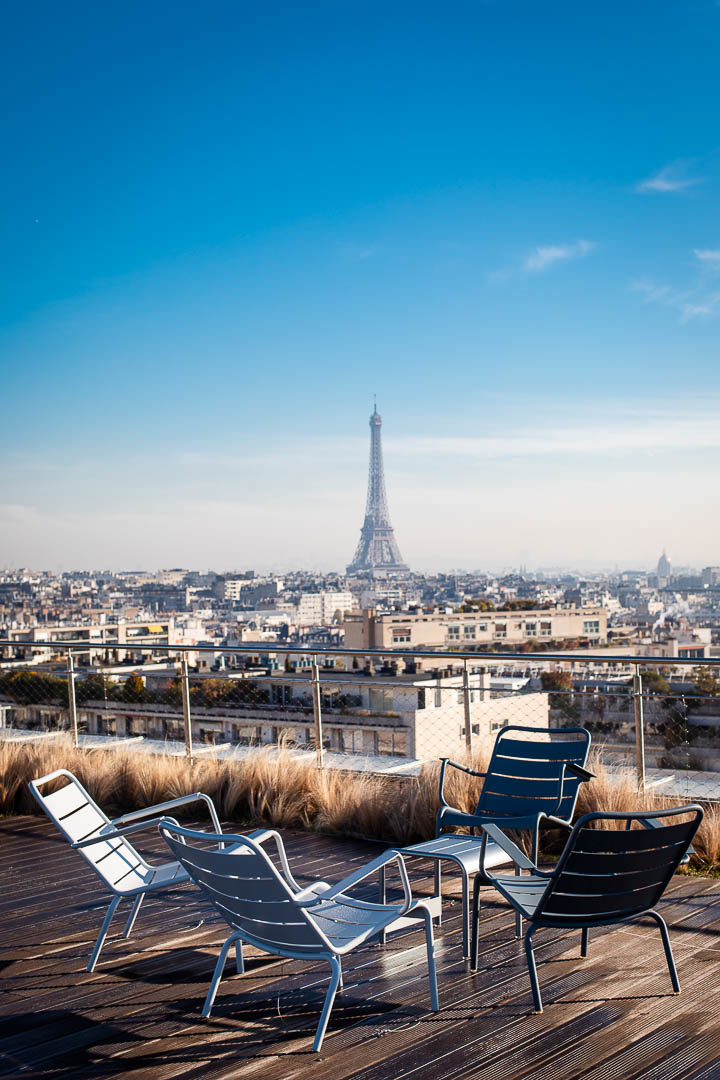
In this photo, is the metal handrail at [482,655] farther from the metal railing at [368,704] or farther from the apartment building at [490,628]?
the apartment building at [490,628]

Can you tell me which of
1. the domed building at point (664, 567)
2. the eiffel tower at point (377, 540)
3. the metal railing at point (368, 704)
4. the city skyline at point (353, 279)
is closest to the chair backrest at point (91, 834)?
the metal railing at point (368, 704)

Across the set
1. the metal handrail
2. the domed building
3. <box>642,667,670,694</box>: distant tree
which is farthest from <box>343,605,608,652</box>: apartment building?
the domed building

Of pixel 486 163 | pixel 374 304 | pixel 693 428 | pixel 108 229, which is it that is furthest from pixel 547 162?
pixel 693 428

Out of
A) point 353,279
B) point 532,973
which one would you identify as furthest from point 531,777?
point 353,279

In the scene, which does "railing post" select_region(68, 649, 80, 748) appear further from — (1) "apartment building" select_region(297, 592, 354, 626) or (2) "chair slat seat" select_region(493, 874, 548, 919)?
Result: (1) "apartment building" select_region(297, 592, 354, 626)

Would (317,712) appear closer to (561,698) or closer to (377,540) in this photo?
(561,698)

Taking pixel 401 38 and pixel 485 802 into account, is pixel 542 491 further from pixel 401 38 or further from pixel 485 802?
pixel 485 802
